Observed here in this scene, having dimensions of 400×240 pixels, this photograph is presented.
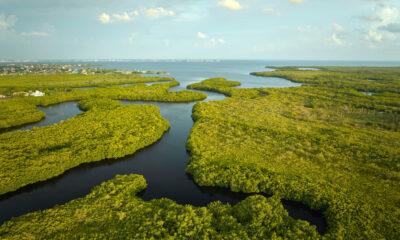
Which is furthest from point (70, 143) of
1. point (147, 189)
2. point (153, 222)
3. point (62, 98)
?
point (62, 98)

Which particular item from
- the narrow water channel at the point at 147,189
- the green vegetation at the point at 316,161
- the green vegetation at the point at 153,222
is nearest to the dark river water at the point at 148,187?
the narrow water channel at the point at 147,189

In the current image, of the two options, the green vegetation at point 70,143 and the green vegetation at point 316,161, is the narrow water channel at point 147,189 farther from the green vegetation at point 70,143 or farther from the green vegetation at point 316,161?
the green vegetation at point 316,161

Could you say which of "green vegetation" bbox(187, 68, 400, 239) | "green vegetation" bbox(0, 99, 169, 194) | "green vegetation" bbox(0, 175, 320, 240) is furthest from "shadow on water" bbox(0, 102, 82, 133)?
"green vegetation" bbox(0, 175, 320, 240)

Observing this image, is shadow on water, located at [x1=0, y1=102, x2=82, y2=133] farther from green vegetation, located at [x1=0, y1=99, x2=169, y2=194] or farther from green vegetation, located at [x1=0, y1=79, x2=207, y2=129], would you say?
green vegetation, located at [x1=0, y1=99, x2=169, y2=194]

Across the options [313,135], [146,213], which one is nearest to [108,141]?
[146,213]

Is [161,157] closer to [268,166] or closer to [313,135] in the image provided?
[268,166]
